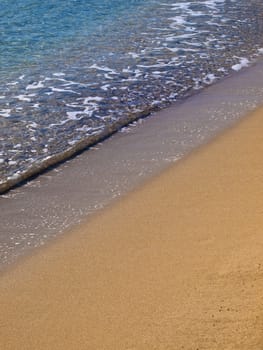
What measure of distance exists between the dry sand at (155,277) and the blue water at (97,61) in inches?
56.7

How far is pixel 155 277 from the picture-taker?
514 centimetres

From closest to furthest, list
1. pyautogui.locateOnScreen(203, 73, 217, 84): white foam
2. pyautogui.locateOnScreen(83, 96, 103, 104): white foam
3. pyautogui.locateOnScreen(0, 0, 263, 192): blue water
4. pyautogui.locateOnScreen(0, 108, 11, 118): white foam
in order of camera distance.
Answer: pyautogui.locateOnScreen(0, 0, 263, 192): blue water → pyautogui.locateOnScreen(0, 108, 11, 118): white foam → pyautogui.locateOnScreen(83, 96, 103, 104): white foam → pyautogui.locateOnScreen(203, 73, 217, 84): white foam

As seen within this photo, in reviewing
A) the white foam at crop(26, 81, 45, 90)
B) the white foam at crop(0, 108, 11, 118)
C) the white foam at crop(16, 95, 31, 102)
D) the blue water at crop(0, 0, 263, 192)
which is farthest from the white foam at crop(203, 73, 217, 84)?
the white foam at crop(0, 108, 11, 118)

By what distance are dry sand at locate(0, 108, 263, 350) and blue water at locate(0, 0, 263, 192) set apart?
1.44 meters

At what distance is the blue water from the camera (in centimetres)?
816

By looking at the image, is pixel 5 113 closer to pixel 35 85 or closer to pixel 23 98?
pixel 23 98

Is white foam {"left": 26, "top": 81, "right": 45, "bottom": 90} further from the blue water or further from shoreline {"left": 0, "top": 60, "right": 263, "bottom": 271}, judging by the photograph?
shoreline {"left": 0, "top": 60, "right": 263, "bottom": 271}

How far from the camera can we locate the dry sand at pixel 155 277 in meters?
4.48

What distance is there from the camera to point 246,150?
748 cm

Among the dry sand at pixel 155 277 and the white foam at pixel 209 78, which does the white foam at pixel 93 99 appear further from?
the dry sand at pixel 155 277

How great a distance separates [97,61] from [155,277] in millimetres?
6311

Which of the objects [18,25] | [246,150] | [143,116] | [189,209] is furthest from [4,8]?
[189,209]

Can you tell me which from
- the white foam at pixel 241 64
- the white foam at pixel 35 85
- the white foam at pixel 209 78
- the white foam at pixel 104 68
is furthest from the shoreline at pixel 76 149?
the white foam at pixel 35 85

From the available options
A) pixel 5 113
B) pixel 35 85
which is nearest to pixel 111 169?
pixel 5 113
